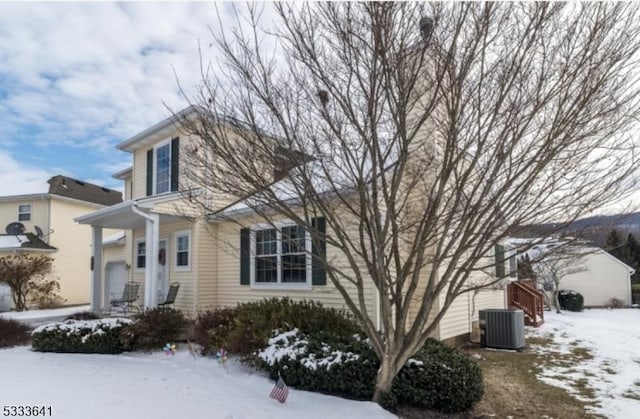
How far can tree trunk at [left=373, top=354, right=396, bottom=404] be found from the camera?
514 centimetres

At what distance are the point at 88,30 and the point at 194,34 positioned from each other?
12.7 feet

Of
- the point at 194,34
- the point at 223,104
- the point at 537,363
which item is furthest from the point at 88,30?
the point at 537,363

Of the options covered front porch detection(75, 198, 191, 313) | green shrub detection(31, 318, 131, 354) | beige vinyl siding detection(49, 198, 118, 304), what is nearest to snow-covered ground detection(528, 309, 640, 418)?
green shrub detection(31, 318, 131, 354)

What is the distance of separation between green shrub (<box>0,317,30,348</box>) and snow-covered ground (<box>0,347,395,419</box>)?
7.66 ft

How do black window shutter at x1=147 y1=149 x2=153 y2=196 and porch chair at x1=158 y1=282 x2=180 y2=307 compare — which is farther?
black window shutter at x1=147 y1=149 x2=153 y2=196

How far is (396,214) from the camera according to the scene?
4.93 m

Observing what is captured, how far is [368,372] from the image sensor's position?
213 inches

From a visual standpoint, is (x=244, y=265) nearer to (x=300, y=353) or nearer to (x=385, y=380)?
(x=300, y=353)

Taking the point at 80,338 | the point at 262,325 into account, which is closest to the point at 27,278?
the point at 80,338

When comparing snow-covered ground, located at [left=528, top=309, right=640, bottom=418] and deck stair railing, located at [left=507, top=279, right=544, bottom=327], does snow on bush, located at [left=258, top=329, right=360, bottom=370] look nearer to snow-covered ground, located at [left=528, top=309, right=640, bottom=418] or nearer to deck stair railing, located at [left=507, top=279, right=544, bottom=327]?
snow-covered ground, located at [left=528, top=309, right=640, bottom=418]

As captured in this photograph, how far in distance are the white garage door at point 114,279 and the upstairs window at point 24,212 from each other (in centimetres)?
755

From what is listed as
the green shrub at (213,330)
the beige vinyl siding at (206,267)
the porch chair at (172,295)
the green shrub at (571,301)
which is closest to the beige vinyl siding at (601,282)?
the green shrub at (571,301)

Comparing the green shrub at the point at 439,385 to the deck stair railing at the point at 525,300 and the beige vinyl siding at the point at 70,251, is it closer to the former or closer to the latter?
the deck stair railing at the point at 525,300

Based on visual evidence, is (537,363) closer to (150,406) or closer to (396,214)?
(396,214)
